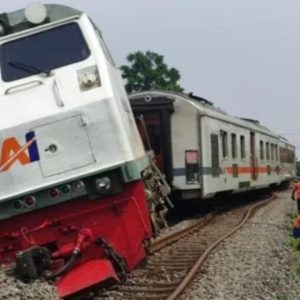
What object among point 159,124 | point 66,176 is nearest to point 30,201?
point 66,176

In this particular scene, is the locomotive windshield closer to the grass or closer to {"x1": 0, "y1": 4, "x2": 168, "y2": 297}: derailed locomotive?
{"x1": 0, "y1": 4, "x2": 168, "y2": 297}: derailed locomotive

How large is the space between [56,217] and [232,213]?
12098 millimetres

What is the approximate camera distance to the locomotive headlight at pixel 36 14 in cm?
718

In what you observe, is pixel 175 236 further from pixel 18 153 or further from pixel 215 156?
pixel 18 153

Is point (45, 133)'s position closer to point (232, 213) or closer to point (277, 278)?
point (277, 278)

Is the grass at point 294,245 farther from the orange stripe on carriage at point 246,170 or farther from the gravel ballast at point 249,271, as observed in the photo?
the orange stripe on carriage at point 246,170

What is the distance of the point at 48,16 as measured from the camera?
7.31m

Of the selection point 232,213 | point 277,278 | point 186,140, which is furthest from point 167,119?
point 277,278

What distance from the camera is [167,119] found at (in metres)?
14.3

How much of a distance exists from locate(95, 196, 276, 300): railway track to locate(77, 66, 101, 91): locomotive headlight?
1.99 m

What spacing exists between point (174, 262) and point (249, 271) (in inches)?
46.3

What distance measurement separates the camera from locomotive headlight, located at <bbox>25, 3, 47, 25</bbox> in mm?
7180

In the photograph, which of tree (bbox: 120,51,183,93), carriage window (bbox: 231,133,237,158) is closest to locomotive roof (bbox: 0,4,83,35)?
carriage window (bbox: 231,133,237,158)

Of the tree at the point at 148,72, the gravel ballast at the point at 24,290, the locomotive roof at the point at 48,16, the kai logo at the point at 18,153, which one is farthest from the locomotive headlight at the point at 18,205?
the tree at the point at 148,72
